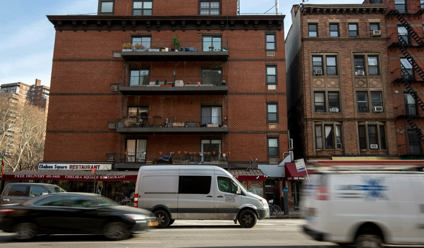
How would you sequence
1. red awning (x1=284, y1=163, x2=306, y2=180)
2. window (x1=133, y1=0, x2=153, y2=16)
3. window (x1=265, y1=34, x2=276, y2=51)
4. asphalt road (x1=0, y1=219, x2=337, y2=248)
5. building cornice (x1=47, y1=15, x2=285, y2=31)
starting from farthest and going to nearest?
1. window (x1=133, y1=0, x2=153, y2=16)
2. window (x1=265, y1=34, x2=276, y2=51)
3. building cornice (x1=47, y1=15, x2=285, y2=31)
4. red awning (x1=284, y1=163, x2=306, y2=180)
5. asphalt road (x1=0, y1=219, x2=337, y2=248)

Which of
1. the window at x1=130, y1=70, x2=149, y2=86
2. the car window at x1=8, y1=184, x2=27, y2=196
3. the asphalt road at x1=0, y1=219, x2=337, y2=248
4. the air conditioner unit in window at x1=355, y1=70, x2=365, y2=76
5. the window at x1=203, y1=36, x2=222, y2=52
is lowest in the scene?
the asphalt road at x1=0, y1=219, x2=337, y2=248

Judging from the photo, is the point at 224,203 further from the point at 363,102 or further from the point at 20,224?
the point at 363,102

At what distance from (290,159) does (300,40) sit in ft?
33.6

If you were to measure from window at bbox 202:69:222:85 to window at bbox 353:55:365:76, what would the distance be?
36.5 feet

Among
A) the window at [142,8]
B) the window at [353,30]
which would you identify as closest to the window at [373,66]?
the window at [353,30]

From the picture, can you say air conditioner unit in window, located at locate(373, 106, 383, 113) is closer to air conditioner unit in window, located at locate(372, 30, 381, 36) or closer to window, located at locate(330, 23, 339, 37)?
air conditioner unit in window, located at locate(372, 30, 381, 36)

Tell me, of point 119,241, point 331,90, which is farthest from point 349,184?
point 331,90

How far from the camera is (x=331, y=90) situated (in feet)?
84.9

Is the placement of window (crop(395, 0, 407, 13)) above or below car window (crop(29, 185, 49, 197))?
above

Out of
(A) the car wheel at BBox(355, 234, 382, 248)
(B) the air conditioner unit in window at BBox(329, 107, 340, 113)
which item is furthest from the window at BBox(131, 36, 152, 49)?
(A) the car wheel at BBox(355, 234, 382, 248)

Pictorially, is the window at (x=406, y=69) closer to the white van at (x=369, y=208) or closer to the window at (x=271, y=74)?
the window at (x=271, y=74)

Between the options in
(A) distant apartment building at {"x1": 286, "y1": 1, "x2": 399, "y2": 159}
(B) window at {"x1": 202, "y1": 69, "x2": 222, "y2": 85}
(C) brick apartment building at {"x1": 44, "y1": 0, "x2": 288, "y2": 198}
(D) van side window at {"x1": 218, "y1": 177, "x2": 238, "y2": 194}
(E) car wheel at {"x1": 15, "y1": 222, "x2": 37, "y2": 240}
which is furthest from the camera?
(B) window at {"x1": 202, "y1": 69, "x2": 222, "y2": 85}

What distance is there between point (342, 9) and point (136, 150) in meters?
20.4

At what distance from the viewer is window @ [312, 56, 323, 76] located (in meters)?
26.2
